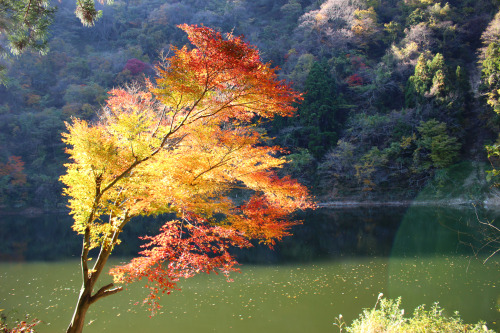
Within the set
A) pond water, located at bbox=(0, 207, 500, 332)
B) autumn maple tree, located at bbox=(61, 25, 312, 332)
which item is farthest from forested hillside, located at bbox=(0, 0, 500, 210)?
autumn maple tree, located at bbox=(61, 25, 312, 332)

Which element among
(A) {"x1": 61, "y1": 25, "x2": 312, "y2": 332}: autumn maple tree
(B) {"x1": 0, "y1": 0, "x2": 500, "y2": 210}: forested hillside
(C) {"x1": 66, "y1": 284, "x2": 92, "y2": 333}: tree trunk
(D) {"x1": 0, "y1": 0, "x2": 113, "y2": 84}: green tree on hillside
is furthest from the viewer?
(B) {"x1": 0, "y1": 0, "x2": 500, "y2": 210}: forested hillside

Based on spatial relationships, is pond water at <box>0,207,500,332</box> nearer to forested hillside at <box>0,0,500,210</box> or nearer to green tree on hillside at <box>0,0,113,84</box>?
green tree on hillside at <box>0,0,113,84</box>

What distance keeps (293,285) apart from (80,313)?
512 centimetres

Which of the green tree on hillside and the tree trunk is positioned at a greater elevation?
the green tree on hillside

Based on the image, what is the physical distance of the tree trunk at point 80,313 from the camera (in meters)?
4.73

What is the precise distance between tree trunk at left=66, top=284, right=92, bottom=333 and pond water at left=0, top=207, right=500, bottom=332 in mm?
1764

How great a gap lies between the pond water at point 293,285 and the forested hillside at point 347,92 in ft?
24.5

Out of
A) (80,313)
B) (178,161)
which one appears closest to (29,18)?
(178,161)

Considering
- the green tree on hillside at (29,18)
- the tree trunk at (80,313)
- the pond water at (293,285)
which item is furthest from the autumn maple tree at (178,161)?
the pond water at (293,285)

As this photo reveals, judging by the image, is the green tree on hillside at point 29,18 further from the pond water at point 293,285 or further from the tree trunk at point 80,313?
the pond water at point 293,285

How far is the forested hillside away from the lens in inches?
776

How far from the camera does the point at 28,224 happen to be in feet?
62.4

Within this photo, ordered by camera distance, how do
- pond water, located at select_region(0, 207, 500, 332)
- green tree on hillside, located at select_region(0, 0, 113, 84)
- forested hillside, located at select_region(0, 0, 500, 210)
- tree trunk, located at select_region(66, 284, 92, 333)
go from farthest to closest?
forested hillside, located at select_region(0, 0, 500, 210), pond water, located at select_region(0, 207, 500, 332), green tree on hillside, located at select_region(0, 0, 113, 84), tree trunk, located at select_region(66, 284, 92, 333)

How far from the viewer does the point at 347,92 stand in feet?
82.6
